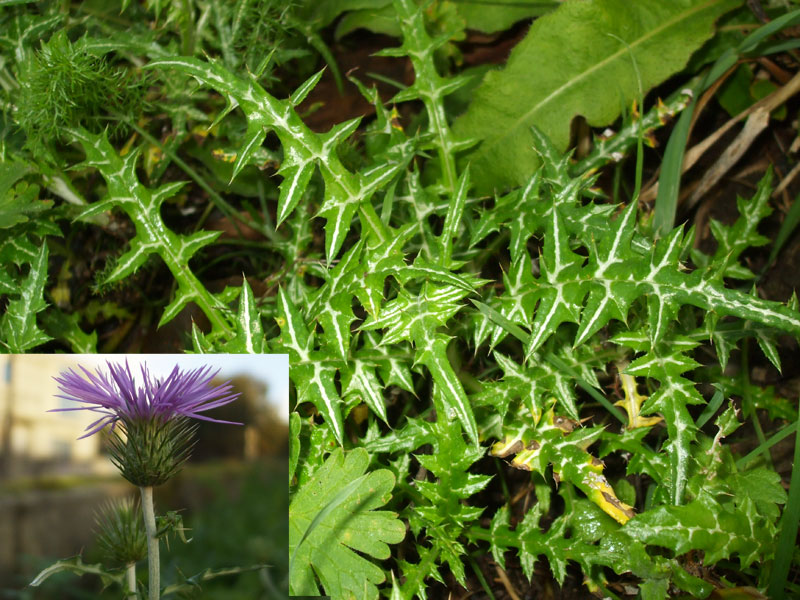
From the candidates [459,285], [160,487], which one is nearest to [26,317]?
[160,487]

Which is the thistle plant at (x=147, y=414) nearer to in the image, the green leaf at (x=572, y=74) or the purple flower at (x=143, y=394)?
the purple flower at (x=143, y=394)

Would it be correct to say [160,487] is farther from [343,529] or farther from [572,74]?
[572,74]

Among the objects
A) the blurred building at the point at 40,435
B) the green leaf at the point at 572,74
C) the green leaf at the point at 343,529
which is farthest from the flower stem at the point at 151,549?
the green leaf at the point at 572,74

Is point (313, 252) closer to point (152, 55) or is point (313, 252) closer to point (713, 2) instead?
point (152, 55)

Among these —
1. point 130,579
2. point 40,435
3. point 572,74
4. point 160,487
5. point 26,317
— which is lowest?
point 130,579

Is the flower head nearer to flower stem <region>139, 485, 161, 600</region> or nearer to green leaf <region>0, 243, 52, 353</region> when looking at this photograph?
flower stem <region>139, 485, 161, 600</region>

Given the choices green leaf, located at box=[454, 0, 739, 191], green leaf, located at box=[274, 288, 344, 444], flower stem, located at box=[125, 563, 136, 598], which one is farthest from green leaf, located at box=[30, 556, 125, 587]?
green leaf, located at box=[454, 0, 739, 191]
